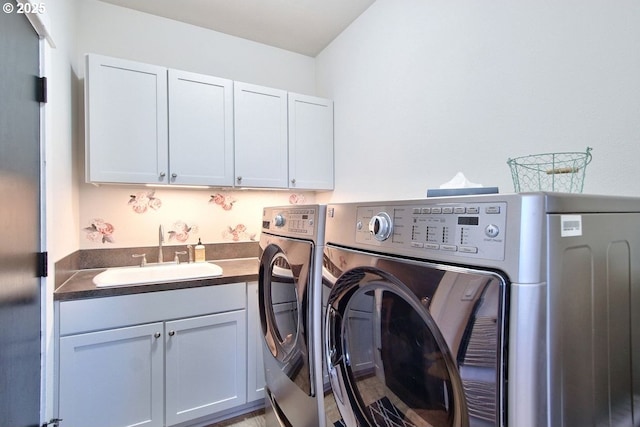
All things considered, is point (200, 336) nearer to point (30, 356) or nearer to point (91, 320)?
point (91, 320)

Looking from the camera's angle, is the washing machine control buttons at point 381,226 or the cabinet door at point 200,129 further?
the cabinet door at point 200,129

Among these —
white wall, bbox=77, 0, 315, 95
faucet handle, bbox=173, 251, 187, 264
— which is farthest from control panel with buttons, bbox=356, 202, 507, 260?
white wall, bbox=77, 0, 315, 95

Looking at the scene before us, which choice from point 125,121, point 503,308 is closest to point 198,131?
point 125,121

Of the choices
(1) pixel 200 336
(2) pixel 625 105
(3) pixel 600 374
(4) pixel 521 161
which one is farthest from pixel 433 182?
(1) pixel 200 336

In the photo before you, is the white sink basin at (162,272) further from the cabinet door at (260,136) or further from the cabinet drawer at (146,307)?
the cabinet door at (260,136)

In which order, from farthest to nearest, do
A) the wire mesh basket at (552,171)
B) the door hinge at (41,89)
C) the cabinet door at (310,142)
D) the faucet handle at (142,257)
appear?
the cabinet door at (310,142) → the faucet handle at (142,257) → the door hinge at (41,89) → the wire mesh basket at (552,171)

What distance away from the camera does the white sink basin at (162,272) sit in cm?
201

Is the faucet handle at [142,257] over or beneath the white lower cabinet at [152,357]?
over

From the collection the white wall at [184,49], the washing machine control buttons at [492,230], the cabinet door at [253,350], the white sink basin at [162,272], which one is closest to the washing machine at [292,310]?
the cabinet door at [253,350]

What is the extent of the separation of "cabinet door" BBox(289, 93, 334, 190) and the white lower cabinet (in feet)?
3.30

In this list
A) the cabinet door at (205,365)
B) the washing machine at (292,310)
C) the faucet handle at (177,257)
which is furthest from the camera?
the faucet handle at (177,257)

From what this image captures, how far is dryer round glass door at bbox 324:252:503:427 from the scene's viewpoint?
60 cm

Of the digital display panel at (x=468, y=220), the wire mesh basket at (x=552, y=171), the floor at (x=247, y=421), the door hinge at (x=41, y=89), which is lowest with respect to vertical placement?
the floor at (x=247, y=421)

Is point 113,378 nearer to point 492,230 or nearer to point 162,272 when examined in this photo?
point 162,272
